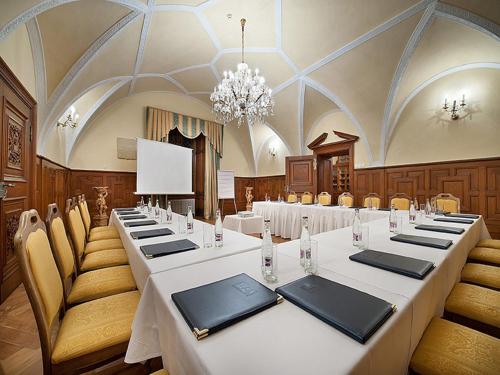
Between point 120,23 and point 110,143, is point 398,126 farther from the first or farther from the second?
point 110,143

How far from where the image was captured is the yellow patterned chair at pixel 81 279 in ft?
4.54

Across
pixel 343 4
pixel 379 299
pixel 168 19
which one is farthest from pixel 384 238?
pixel 168 19

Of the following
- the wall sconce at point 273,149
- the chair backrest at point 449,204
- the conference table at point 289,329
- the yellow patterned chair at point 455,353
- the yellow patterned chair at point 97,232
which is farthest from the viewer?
the wall sconce at point 273,149

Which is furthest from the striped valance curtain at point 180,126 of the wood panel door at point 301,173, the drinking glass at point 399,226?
the drinking glass at point 399,226

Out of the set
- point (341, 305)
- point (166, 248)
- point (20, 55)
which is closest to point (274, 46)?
point (20, 55)

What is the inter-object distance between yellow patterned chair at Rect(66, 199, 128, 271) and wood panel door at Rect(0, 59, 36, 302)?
2.46 ft

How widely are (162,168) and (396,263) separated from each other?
6166 millimetres

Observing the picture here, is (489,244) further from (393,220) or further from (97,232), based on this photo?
(97,232)

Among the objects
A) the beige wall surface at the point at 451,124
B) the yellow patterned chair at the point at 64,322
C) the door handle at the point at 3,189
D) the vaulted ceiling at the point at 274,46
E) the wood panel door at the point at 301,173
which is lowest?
the yellow patterned chair at the point at 64,322

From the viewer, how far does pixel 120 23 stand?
330 centimetres

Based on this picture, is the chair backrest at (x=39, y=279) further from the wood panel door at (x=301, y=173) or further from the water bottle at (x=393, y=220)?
the wood panel door at (x=301, y=173)

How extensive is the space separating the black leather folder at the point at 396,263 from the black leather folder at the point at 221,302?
641mm

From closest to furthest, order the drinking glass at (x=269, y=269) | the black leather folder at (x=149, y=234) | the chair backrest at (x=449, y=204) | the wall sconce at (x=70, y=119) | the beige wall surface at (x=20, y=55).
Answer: the drinking glass at (x=269, y=269), the black leather folder at (x=149, y=234), the beige wall surface at (x=20, y=55), the chair backrest at (x=449, y=204), the wall sconce at (x=70, y=119)

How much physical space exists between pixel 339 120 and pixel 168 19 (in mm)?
4821
